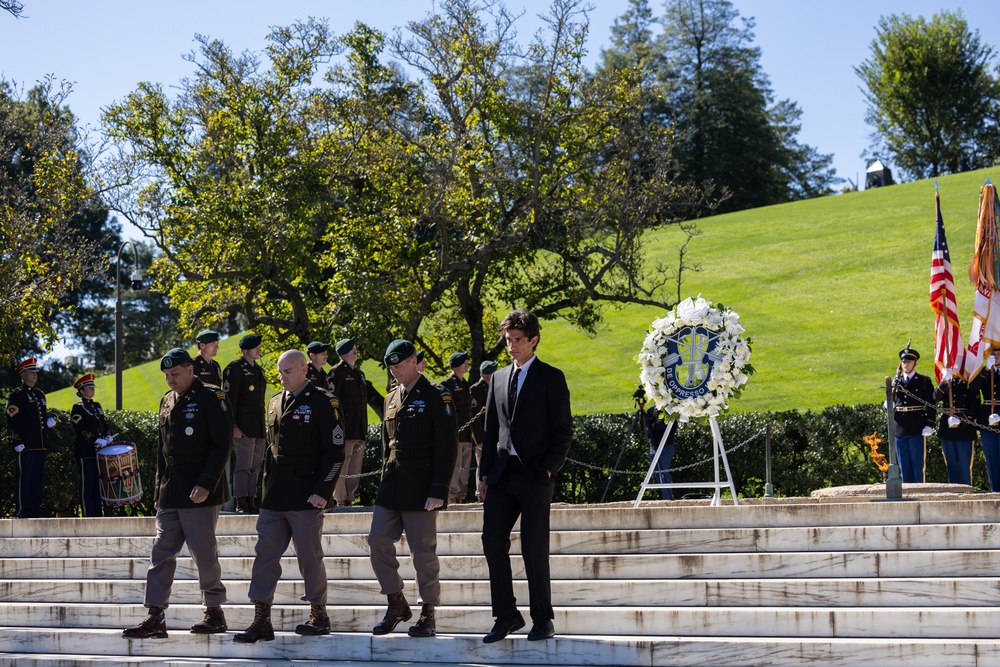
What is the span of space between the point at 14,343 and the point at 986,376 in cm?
1408

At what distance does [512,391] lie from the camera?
7734 millimetres

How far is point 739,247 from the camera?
43312 millimetres

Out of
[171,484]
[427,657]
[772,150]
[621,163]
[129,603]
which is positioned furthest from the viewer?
[772,150]

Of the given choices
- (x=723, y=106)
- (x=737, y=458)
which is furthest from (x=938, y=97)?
(x=737, y=458)

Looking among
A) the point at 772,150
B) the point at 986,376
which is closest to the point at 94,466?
the point at 986,376

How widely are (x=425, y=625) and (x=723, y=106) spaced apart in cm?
5931

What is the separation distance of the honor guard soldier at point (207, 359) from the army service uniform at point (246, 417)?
149mm

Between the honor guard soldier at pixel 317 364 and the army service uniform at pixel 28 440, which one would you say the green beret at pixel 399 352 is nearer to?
the honor guard soldier at pixel 317 364

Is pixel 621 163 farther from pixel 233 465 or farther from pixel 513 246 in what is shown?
pixel 233 465

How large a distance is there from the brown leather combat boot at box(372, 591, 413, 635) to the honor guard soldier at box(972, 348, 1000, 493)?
8.48m

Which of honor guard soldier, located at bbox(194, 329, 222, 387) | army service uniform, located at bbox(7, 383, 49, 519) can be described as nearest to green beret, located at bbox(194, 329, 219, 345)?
honor guard soldier, located at bbox(194, 329, 222, 387)

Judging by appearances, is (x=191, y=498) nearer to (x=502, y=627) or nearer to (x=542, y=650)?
(x=502, y=627)

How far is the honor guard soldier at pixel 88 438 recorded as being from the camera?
14.2m

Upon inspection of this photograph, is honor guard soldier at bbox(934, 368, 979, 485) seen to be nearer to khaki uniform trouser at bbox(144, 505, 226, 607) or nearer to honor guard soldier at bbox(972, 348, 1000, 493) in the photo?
honor guard soldier at bbox(972, 348, 1000, 493)
